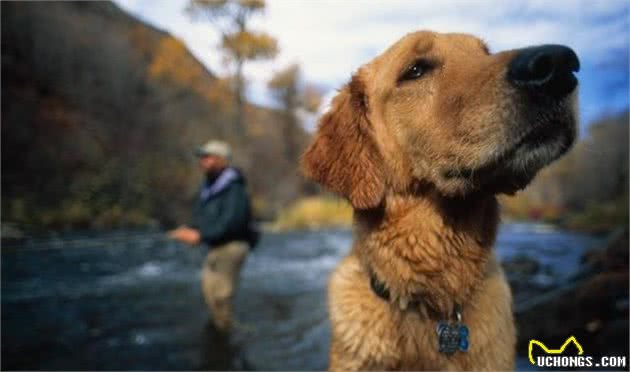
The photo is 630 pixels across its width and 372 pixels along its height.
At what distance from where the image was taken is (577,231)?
585 inches

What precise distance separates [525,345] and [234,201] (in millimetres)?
3921

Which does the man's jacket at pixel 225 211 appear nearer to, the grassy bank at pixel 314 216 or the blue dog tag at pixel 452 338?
the blue dog tag at pixel 452 338

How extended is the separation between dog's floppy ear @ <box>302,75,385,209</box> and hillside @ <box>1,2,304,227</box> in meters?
8.82

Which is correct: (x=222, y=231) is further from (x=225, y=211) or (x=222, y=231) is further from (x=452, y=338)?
(x=452, y=338)

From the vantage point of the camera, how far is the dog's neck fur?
2.42m

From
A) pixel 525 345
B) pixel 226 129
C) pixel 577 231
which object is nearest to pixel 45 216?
pixel 525 345

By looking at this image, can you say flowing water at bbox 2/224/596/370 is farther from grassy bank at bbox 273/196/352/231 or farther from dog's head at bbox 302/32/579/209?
grassy bank at bbox 273/196/352/231

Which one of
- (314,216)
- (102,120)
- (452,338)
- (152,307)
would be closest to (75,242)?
(152,307)

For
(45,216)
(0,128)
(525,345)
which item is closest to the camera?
(525,345)

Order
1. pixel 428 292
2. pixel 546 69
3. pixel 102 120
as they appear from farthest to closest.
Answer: pixel 102 120 → pixel 428 292 → pixel 546 69

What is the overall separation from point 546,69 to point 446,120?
0.53m

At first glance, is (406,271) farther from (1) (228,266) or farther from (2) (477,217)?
(1) (228,266)

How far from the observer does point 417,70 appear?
2.62m

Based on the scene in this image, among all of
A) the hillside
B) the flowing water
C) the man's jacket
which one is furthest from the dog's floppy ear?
the hillside
